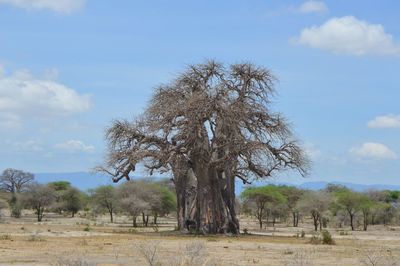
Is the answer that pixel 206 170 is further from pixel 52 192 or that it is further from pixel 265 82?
pixel 52 192

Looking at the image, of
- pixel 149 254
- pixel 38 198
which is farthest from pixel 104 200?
pixel 149 254

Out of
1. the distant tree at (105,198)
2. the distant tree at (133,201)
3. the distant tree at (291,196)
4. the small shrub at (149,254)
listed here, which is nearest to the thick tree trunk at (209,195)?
the small shrub at (149,254)

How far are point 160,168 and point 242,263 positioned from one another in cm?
1809

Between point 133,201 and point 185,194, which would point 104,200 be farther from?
point 185,194

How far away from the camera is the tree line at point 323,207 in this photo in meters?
66.4

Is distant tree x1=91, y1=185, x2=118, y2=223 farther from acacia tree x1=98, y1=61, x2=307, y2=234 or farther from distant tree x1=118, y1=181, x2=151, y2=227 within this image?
acacia tree x1=98, y1=61, x2=307, y2=234

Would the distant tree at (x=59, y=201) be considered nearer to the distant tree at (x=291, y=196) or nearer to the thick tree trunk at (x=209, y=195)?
the distant tree at (x=291, y=196)

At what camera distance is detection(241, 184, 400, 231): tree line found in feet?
218

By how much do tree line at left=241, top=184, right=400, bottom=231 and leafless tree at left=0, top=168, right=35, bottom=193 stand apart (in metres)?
44.8

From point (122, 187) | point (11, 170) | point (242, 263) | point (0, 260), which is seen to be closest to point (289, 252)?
point (242, 263)

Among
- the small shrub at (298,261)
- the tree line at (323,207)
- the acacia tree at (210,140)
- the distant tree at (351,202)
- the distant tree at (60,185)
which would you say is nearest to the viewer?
the small shrub at (298,261)

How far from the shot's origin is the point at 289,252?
26516 millimetres

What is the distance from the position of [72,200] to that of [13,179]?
26.8 metres

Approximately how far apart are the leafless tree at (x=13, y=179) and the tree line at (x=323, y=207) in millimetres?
44796
